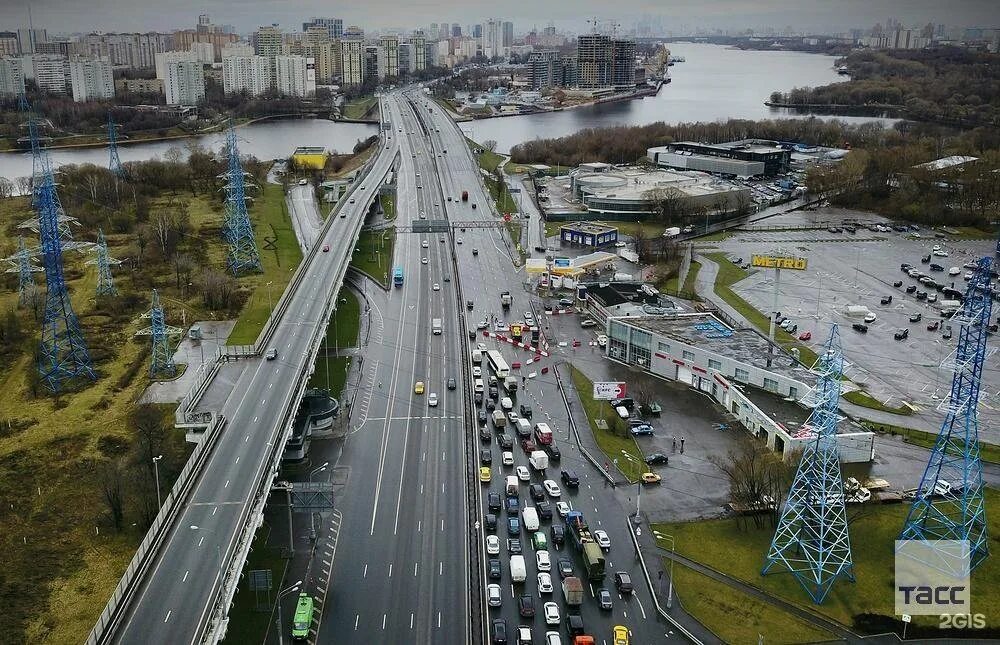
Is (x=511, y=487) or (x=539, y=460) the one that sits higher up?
(x=539, y=460)

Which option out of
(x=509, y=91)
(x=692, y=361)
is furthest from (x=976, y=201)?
(x=509, y=91)

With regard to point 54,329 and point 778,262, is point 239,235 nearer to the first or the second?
point 54,329

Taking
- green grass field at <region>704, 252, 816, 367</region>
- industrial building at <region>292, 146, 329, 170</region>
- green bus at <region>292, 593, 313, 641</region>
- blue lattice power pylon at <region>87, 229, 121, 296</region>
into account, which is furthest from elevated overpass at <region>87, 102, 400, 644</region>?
industrial building at <region>292, 146, 329, 170</region>

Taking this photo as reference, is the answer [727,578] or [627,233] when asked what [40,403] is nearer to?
[727,578]

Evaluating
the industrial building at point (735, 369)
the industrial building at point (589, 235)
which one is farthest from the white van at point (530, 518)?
the industrial building at point (589, 235)

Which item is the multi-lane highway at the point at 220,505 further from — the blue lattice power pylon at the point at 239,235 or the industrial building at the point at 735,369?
the industrial building at the point at 735,369

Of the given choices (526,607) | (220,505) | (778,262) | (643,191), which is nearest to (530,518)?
(526,607)

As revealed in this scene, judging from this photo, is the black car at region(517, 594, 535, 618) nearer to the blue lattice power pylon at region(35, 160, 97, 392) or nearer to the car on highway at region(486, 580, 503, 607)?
the car on highway at region(486, 580, 503, 607)
